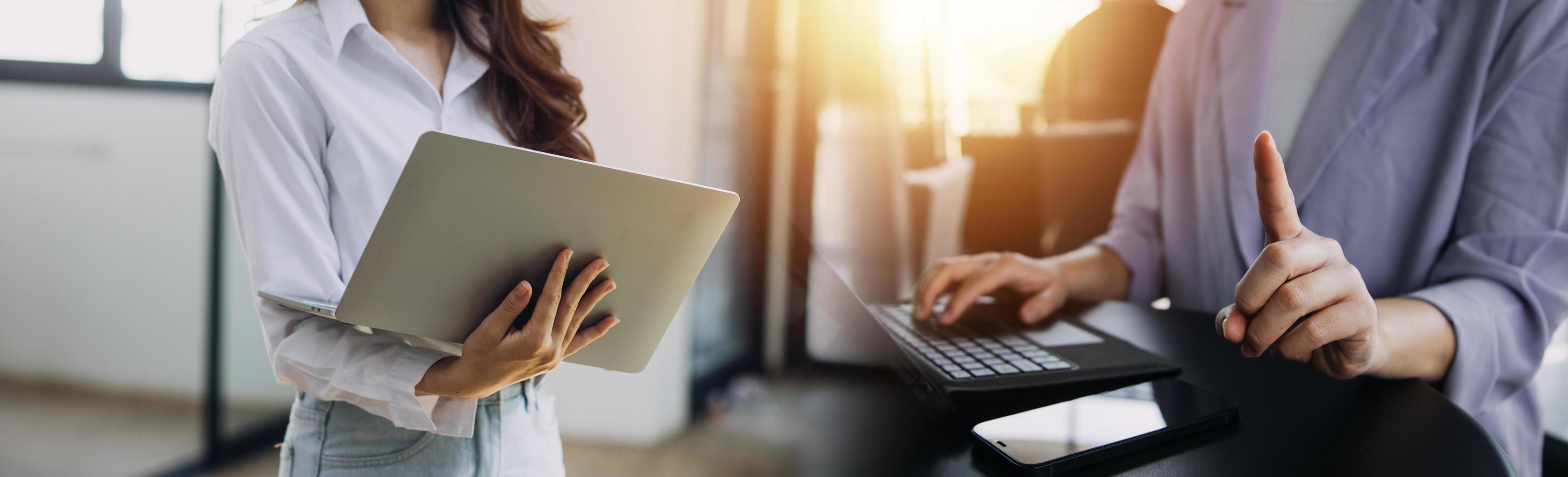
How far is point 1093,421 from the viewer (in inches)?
18.9

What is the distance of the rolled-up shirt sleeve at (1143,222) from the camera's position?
105cm

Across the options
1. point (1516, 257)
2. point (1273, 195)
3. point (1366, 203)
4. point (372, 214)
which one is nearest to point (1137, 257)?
point (1366, 203)

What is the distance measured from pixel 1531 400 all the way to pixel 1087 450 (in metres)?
0.71

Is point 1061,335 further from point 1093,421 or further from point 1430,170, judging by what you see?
point 1430,170

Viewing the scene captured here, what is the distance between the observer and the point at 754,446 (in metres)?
2.18

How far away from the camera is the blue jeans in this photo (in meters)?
0.59

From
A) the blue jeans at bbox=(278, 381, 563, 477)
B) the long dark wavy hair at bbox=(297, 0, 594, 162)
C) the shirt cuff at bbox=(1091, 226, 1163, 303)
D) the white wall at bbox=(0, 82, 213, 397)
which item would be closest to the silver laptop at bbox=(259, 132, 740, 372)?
the blue jeans at bbox=(278, 381, 563, 477)

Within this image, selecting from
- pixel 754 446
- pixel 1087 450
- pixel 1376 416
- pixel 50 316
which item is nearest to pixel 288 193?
pixel 1087 450

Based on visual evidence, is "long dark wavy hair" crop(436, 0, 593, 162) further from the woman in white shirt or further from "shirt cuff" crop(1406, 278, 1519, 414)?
→ "shirt cuff" crop(1406, 278, 1519, 414)

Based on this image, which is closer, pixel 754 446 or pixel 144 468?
pixel 144 468

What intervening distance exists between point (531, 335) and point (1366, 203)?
866 mm

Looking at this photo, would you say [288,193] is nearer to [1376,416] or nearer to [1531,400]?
[1376,416]

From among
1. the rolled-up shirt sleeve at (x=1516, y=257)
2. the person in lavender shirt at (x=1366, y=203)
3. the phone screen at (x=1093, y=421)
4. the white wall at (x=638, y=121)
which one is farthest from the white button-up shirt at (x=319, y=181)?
the rolled-up shirt sleeve at (x=1516, y=257)

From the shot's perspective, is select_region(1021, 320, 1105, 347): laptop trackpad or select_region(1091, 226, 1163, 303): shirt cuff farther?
select_region(1091, 226, 1163, 303): shirt cuff
